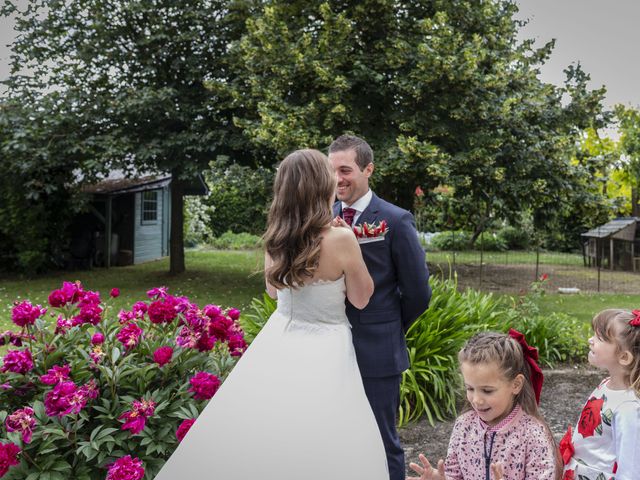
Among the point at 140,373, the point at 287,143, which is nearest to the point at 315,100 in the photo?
the point at 287,143

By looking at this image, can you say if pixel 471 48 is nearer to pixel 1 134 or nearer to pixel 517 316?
pixel 517 316

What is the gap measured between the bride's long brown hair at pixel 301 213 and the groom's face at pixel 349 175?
446mm

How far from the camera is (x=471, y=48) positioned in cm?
1035

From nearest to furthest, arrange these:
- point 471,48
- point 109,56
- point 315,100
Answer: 1. point 471,48
2. point 315,100
3. point 109,56

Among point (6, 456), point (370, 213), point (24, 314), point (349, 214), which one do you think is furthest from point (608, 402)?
point (24, 314)

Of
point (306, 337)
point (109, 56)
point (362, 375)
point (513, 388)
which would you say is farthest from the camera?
point (109, 56)

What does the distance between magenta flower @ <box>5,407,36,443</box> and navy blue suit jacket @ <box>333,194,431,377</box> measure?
160 cm

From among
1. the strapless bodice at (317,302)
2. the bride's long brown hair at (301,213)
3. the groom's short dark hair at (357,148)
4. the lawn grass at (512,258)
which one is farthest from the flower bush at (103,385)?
the lawn grass at (512,258)

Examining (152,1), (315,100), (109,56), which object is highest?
(152,1)

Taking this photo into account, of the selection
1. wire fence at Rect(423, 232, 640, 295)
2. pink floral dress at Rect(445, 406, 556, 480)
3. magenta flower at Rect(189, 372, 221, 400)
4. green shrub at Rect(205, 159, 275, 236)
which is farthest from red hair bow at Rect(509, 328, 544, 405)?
wire fence at Rect(423, 232, 640, 295)

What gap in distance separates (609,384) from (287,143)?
8.73 metres

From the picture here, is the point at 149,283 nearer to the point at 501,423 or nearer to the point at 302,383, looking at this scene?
the point at 302,383

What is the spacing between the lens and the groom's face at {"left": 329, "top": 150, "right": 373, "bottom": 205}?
307cm

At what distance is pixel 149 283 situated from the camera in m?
15.7
